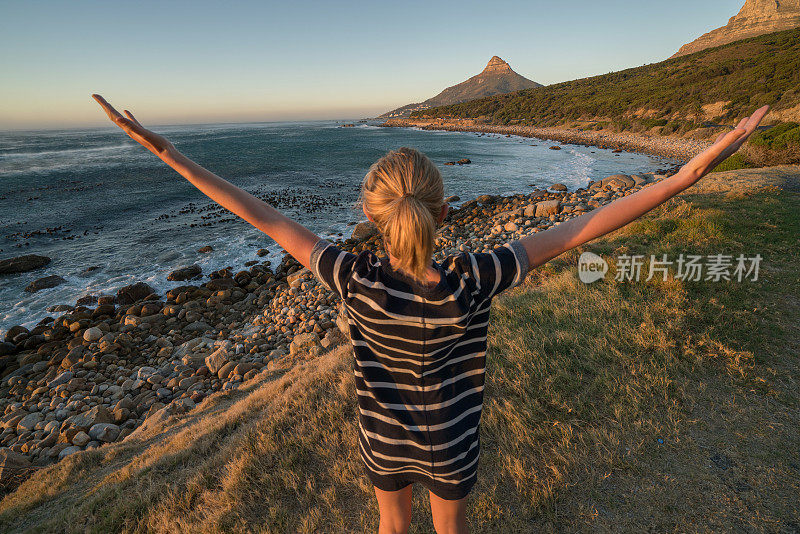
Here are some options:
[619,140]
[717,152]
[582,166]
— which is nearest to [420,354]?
[717,152]

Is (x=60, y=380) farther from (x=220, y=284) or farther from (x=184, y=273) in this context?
(x=184, y=273)

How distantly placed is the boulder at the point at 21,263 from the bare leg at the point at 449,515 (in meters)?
21.0

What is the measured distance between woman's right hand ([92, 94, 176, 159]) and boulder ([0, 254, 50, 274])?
19798 millimetres

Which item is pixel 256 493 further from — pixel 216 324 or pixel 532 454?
pixel 216 324

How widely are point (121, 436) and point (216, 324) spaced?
4.26m

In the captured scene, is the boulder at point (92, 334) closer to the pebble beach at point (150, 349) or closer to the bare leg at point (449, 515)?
the pebble beach at point (150, 349)

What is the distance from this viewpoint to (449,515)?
5.67 ft

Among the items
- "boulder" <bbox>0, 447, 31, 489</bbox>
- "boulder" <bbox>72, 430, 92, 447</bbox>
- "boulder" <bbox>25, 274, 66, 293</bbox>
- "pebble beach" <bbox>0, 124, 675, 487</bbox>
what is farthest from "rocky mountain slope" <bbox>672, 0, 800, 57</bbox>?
"boulder" <bbox>0, 447, 31, 489</bbox>

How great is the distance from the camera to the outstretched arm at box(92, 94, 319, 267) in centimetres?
160

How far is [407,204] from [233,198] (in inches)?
36.3

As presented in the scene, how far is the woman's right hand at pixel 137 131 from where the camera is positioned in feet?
5.25

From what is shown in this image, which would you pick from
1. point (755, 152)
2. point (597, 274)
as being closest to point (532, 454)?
point (597, 274)

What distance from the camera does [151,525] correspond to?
3197 millimetres

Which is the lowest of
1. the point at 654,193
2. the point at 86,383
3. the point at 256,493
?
the point at 86,383
